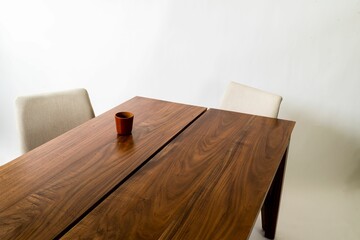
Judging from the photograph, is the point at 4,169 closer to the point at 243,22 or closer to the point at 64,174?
the point at 64,174

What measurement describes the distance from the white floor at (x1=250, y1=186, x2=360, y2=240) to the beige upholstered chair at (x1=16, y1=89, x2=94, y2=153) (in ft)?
3.88

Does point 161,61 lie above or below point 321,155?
above

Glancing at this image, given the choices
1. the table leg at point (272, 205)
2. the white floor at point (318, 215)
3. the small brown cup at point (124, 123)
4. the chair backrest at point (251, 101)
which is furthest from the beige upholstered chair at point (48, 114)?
the white floor at point (318, 215)

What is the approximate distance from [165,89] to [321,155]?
1.22m

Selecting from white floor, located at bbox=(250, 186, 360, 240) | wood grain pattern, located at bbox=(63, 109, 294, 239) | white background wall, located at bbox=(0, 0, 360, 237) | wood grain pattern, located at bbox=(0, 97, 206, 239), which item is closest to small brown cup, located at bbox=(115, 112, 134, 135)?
wood grain pattern, located at bbox=(0, 97, 206, 239)

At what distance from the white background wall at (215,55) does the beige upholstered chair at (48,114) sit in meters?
0.85

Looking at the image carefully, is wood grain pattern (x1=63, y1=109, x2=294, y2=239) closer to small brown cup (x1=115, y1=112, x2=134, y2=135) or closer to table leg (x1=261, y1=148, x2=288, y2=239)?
small brown cup (x1=115, y1=112, x2=134, y2=135)

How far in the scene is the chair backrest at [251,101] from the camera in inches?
66.2

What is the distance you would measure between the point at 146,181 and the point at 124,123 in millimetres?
356

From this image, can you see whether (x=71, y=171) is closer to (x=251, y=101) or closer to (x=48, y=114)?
(x=48, y=114)

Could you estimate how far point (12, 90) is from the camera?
2.91 m

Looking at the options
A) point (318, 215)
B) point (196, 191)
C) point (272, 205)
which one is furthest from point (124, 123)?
point (318, 215)

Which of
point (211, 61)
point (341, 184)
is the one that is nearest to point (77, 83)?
point (211, 61)

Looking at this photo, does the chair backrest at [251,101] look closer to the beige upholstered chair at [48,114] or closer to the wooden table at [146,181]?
the wooden table at [146,181]
